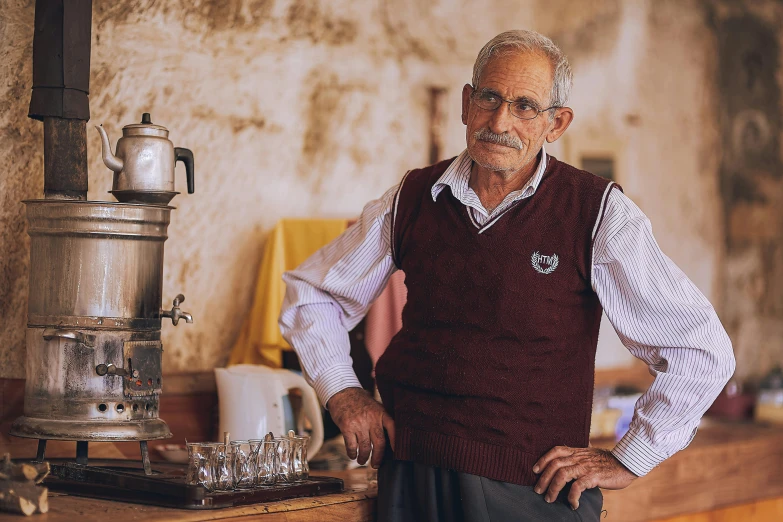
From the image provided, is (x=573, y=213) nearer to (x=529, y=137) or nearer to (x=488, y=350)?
(x=529, y=137)

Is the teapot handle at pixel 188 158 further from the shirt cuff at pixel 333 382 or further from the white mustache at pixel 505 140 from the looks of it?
the white mustache at pixel 505 140

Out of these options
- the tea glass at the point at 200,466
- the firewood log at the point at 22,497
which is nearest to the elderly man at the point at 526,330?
the tea glass at the point at 200,466

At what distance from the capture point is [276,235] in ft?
9.87

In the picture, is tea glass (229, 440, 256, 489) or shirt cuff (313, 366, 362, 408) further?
shirt cuff (313, 366, 362, 408)

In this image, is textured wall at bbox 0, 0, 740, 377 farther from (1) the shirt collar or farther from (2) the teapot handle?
(1) the shirt collar

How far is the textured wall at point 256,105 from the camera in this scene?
8.47ft

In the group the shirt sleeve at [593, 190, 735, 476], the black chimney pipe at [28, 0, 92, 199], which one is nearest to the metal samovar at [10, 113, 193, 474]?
the black chimney pipe at [28, 0, 92, 199]

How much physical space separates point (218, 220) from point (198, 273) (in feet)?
0.56

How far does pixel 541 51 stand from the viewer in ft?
6.88

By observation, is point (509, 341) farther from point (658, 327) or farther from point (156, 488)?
point (156, 488)

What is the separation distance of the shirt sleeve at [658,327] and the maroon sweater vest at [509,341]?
6cm

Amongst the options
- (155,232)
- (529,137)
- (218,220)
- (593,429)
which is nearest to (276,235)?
(218,220)

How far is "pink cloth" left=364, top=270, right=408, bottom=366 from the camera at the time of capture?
118 inches

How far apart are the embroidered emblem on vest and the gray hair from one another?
13.0 inches
